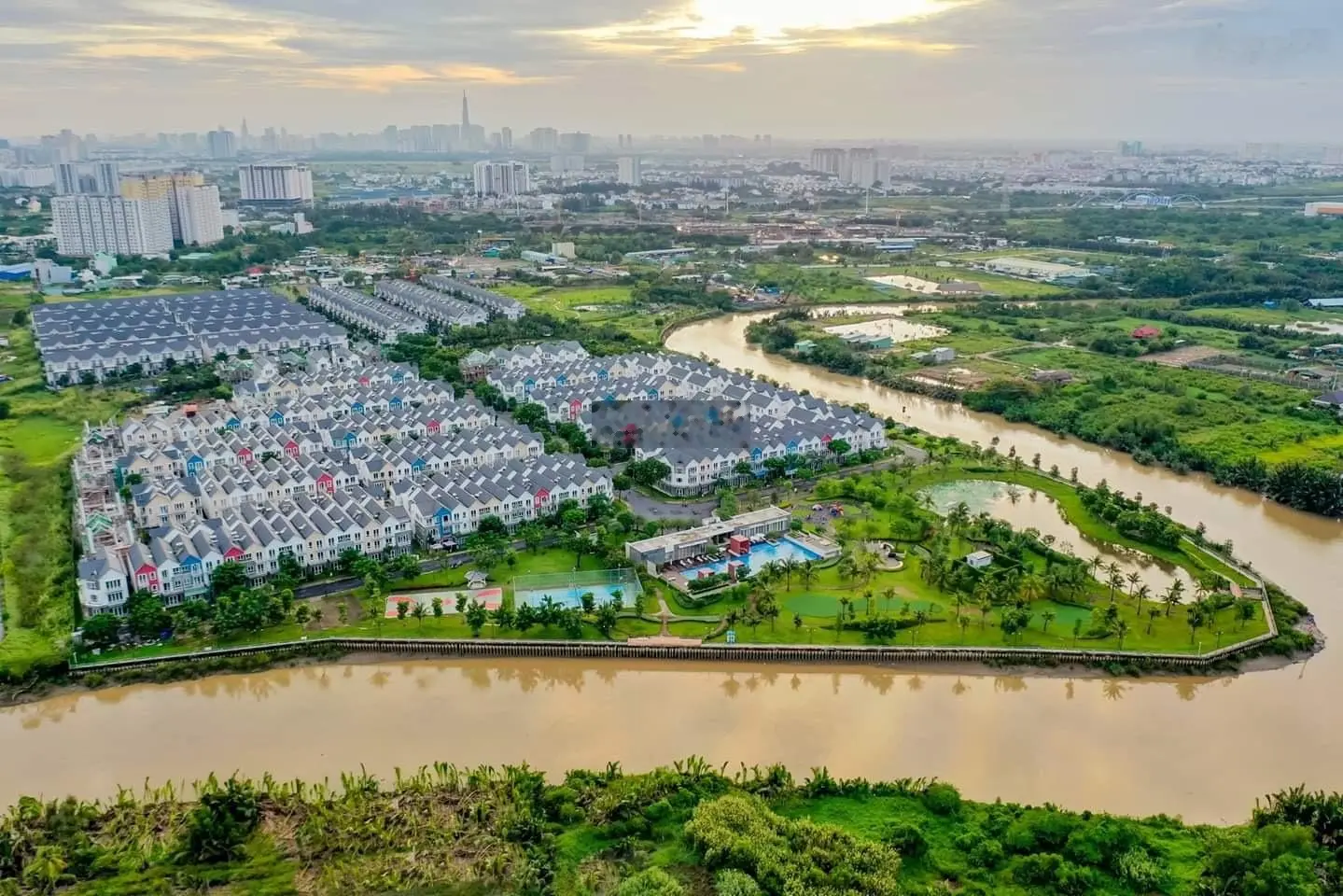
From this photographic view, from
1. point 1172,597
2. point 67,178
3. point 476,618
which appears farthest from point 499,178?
point 1172,597

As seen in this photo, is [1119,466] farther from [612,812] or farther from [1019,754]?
[612,812]

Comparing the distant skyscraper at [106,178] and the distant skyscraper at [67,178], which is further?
the distant skyscraper at [67,178]

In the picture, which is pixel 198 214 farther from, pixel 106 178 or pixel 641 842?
pixel 641 842

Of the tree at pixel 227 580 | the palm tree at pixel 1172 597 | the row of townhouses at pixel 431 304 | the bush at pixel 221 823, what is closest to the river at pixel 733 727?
the bush at pixel 221 823

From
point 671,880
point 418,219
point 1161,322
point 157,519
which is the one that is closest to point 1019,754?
point 671,880

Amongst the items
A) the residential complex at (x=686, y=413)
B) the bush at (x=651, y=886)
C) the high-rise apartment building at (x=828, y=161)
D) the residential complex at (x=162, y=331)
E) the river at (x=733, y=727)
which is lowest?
the river at (x=733, y=727)

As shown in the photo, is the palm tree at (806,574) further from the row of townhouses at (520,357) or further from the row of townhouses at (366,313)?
the row of townhouses at (366,313)

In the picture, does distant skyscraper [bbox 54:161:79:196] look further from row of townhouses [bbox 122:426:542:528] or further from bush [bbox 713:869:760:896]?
bush [bbox 713:869:760:896]
